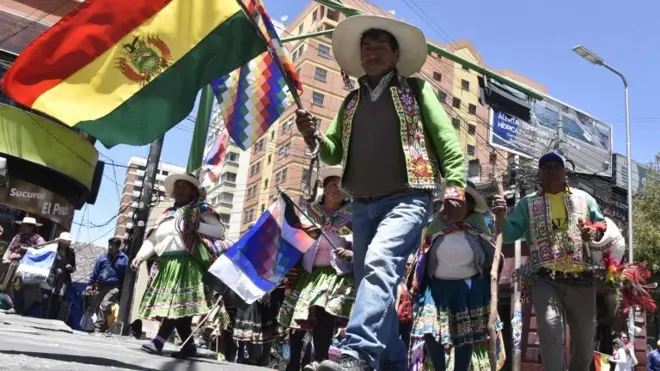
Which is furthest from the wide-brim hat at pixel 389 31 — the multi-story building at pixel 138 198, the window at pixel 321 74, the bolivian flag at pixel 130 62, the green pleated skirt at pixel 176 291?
the window at pixel 321 74

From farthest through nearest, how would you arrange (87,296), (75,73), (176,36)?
(87,296)
(176,36)
(75,73)

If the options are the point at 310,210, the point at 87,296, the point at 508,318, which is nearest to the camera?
the point at 310,210

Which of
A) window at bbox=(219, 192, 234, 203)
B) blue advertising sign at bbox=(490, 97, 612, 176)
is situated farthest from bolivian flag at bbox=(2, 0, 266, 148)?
window at bbox=(219, 192, 234, 203)

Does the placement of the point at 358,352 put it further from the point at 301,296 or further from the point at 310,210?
the point at 310,210

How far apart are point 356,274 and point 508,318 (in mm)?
18387

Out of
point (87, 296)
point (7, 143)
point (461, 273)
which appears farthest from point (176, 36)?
point (7, 143)

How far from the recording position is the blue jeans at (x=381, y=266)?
296 centimetres

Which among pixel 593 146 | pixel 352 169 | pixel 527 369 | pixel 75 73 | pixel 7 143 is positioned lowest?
pixel 527 369

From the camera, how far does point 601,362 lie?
1524cm

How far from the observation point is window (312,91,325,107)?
56562mm

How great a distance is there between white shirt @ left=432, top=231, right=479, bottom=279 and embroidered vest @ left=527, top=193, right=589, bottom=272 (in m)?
0.56

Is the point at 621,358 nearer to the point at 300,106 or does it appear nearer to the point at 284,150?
the point at 300,106

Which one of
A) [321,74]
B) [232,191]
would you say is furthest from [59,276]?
[232,191]

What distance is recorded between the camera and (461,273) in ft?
16.8
